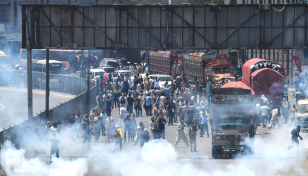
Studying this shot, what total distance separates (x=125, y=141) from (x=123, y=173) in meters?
6.17

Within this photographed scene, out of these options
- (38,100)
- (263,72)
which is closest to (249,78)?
(263,72)

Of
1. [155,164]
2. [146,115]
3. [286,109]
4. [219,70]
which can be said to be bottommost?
[155,164]

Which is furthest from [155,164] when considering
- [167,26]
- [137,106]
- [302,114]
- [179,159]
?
[137,106]

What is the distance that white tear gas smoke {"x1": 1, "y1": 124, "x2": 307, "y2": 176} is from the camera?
59.2 feet

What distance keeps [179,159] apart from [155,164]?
2253mm

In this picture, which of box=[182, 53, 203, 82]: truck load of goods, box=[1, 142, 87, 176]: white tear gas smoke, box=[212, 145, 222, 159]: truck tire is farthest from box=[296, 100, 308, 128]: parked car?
box=[182, 53, 203, 82]: truck load of goods

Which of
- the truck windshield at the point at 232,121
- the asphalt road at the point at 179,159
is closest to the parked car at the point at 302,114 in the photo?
the asphalt road at the point at 179,159

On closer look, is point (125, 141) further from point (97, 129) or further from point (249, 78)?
point (249, 78)

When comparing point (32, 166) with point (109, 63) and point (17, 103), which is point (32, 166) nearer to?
point (17, 103)

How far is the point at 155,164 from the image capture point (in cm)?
1858

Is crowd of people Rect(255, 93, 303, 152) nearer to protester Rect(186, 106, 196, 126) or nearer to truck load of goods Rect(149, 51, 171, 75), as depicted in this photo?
protester Rect(186, 106, 196, 126)

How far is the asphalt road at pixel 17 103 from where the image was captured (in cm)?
3291

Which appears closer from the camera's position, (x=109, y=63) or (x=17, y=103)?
(x=17, y=103)

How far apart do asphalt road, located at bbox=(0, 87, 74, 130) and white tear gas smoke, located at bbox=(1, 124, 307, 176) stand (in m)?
11.1
